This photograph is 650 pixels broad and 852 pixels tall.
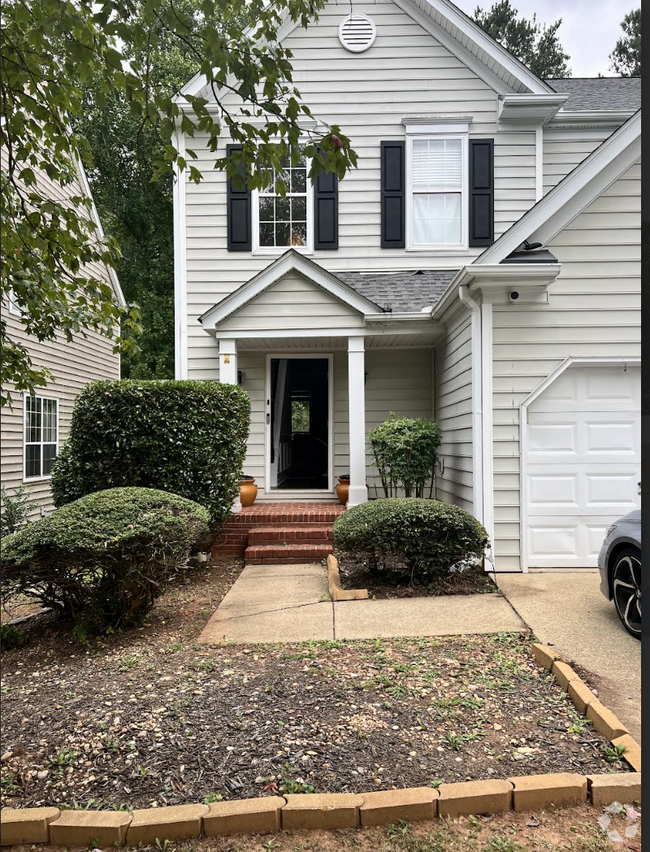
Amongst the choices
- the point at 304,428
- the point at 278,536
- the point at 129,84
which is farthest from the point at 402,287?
the point at 304,428

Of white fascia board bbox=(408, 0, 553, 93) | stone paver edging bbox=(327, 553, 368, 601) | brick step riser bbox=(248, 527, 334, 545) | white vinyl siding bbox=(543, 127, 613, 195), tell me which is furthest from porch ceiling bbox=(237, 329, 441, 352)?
white fascia board bbox=(408, 0, 553, 93)

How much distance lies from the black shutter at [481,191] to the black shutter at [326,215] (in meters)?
2.15

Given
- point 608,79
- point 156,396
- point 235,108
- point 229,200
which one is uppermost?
point 608,79

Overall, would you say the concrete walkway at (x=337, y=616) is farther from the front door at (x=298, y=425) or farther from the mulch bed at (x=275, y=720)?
the front door at (x=298, y=425)

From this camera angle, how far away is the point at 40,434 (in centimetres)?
1168

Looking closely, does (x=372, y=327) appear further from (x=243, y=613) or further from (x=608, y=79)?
(x=608, y=79)

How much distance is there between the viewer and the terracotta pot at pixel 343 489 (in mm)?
8469

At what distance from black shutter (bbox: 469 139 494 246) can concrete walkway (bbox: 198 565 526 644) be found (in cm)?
608

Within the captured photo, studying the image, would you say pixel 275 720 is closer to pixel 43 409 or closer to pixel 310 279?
pixel 310 279

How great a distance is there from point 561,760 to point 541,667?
45.6 inches

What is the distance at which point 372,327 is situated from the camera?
27.2ft

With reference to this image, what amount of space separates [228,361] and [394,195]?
3.82m

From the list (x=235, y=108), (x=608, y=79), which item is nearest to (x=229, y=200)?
A: (x=235, y=108)

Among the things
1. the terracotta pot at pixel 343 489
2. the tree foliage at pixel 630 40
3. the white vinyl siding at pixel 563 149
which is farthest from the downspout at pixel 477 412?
the white vinyl siding at pixel 563 149
